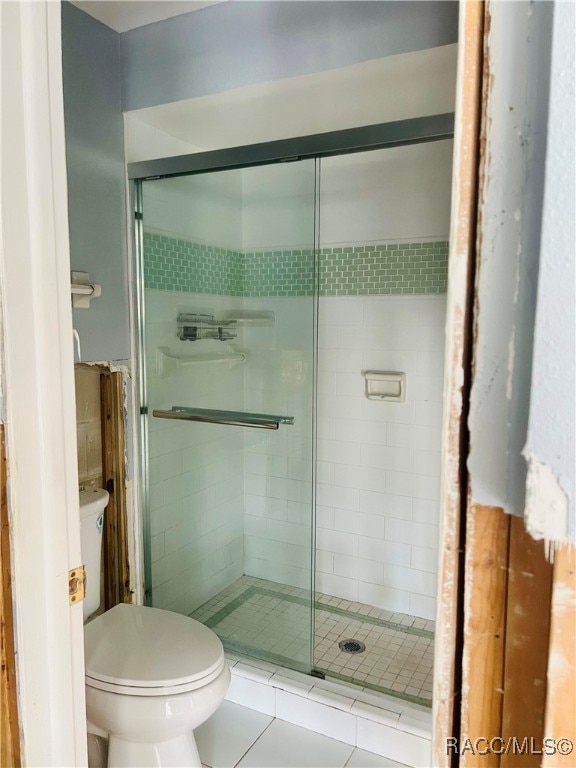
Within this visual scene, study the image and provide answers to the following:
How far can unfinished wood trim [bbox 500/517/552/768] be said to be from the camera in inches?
15.8

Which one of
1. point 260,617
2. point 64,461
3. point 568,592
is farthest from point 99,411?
point 568,592

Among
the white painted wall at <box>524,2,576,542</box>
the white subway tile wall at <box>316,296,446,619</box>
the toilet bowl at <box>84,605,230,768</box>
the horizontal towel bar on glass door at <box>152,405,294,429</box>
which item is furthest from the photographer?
the white subway tile wall at <box>316,296,446,619</box>

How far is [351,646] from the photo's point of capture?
2232mm

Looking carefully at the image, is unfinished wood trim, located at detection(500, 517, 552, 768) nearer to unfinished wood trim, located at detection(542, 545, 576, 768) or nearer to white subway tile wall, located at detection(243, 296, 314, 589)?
unfinished wood trim, located at detection(542, 545, 576, 768)

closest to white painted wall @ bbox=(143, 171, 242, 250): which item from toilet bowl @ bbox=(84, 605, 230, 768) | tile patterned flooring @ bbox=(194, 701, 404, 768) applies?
toilet bowl @ bbox=(84, 605, 230, 768)

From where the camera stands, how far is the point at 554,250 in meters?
0.36

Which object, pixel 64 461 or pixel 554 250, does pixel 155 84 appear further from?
pixel 554 250

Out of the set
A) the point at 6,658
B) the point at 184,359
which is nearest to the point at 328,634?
the point at 184,359

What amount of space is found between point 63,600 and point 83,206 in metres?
1.43

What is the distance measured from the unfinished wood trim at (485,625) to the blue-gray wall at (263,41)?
60.3 inches

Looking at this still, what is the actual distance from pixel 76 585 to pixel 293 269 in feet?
5.16

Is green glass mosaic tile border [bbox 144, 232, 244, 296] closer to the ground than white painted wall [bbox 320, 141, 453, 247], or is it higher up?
closer to the ground

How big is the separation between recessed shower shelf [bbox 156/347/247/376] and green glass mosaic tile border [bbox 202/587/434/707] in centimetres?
104

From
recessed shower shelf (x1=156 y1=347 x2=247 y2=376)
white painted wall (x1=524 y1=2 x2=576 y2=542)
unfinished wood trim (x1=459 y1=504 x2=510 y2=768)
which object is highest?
white painted wall (x1=524 y1=2 x2=576 y2=542)
